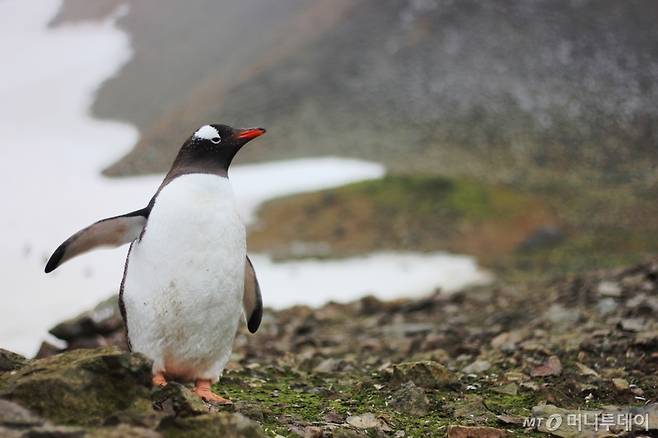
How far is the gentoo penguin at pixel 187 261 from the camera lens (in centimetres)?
397

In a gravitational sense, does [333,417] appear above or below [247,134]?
below

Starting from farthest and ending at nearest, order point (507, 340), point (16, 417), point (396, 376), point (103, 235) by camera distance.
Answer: point (507, 340)
point (396, 376)
point (103, 235)
point (16, 417)

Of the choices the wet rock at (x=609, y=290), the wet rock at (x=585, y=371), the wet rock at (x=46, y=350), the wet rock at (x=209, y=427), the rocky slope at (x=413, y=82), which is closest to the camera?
the wet rock at (x=209, y=427)

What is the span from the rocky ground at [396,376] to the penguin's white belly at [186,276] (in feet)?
1.54

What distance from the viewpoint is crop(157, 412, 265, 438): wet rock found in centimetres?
266

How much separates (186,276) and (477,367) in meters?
2.83

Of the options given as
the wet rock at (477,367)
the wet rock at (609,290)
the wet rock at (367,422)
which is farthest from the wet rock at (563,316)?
the wet rock at (367,422)

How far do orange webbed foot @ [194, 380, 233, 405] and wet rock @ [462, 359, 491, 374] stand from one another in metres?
2.36

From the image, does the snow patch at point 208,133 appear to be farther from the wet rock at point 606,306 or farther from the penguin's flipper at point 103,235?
the wet rock at point 606,306

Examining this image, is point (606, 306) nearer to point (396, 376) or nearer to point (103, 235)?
point (396, 376)

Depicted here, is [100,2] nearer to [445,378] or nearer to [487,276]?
[487,276]

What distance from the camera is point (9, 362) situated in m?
3.46

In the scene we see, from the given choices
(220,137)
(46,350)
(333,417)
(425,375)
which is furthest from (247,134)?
(46,350)

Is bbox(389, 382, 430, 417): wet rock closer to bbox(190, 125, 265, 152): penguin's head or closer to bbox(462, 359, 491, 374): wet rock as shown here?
bbox(462, 359, 491, 374): wet rock
